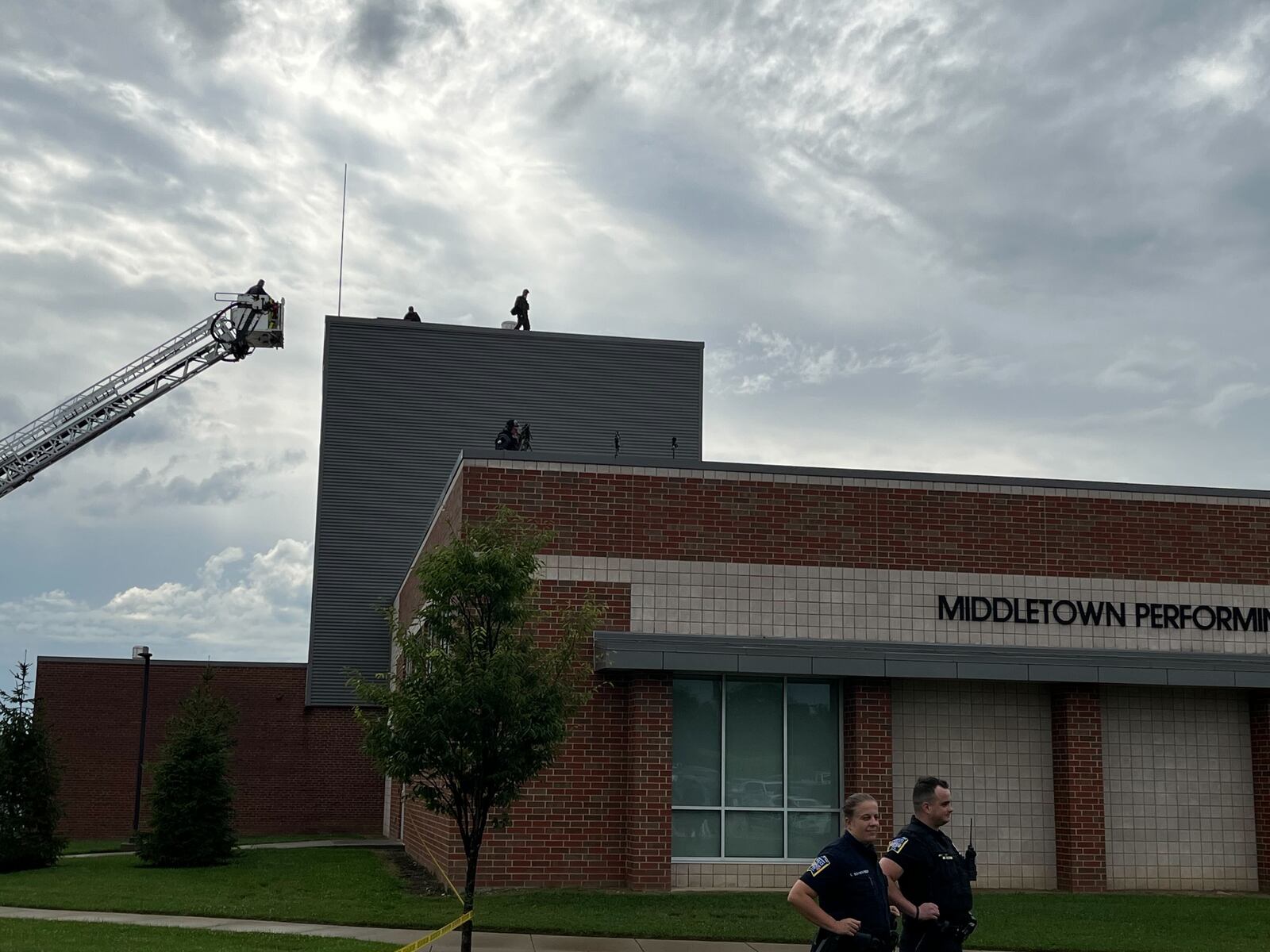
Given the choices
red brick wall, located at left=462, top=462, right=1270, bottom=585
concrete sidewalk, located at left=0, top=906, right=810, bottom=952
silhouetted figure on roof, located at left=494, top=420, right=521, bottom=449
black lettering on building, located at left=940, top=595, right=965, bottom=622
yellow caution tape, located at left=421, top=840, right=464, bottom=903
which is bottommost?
concrete sidewalk, located at left=0, top=906, right=810, bottom=952

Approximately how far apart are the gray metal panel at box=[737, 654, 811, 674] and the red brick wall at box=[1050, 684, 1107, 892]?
4.49 m

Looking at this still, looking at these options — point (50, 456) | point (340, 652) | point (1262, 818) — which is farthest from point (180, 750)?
point (1262, 818)

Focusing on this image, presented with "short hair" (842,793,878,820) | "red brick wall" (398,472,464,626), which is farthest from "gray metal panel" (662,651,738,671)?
"short hair" (842,793,878,820)

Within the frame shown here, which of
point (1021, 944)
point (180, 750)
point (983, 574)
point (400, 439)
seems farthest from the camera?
point (400, 439)

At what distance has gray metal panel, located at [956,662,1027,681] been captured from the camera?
20.3m

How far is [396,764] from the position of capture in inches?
511

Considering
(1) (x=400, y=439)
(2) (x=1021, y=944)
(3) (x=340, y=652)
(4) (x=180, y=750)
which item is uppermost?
(1) (x=400, y=439)

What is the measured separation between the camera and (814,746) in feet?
67.8

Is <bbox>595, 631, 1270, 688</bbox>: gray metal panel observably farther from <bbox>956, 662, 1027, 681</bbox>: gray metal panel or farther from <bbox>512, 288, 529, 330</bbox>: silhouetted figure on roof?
<bbox>512, 288, 529, 330</bbox>: silhouetted figure on roof

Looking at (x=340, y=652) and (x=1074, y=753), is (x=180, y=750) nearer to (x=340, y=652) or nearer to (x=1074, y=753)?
(x=340, y=652)

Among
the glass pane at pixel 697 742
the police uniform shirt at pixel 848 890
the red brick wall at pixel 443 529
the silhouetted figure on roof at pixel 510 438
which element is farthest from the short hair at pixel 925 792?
the silhouetted figure on roof at pixel 510 438

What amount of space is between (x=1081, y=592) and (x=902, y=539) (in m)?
3.15

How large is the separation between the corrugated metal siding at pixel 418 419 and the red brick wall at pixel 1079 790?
21.4 m

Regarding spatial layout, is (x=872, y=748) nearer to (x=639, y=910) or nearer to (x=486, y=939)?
(x=639, y=910)
